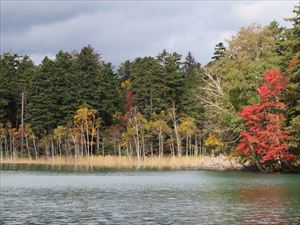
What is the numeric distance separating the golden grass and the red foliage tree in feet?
24.7

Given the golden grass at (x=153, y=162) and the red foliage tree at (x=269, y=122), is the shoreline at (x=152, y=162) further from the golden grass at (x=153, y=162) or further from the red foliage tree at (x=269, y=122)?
the red foliage tree at (x=269, y=122)

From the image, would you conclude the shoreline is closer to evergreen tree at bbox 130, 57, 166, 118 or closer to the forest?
the forest

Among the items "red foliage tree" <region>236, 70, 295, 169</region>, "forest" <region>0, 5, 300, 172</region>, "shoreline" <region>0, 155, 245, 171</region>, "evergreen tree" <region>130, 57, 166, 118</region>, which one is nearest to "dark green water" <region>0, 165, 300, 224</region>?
"red foliage tree" <region>236, 70, 295, 169</region>

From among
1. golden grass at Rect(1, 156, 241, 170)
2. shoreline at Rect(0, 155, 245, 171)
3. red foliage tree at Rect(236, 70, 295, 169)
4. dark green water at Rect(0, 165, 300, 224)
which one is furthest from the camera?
golden grass at Rect(1, 156, 241, 170)

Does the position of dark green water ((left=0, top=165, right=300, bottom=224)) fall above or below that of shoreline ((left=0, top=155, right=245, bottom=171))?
below

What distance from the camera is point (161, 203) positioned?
25.6m

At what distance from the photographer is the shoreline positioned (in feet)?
190

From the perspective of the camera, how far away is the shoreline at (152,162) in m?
58.0

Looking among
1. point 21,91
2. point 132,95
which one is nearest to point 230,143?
point 132,95

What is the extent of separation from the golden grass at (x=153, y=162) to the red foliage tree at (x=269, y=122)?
24.7 feet

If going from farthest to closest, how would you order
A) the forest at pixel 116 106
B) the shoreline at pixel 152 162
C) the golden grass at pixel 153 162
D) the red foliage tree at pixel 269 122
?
the forest at pixel 116 106 → the golden grass at pixel 153 162 → the shoreline at pixel 152 162 → the red foliage tree at pixel 269 122

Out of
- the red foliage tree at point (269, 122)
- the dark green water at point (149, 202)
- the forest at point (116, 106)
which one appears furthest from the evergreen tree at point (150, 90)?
the dark green water at point (149, 202)

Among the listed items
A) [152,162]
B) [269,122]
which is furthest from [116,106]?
[269,122]

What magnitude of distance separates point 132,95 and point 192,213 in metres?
63.4
